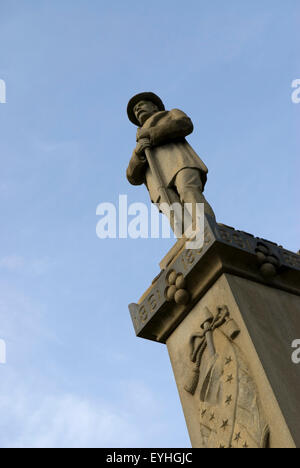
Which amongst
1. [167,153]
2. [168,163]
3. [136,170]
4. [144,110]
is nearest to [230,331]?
[168,163]

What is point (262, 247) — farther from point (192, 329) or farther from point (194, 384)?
point (194, 384)

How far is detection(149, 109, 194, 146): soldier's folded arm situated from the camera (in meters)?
9.54

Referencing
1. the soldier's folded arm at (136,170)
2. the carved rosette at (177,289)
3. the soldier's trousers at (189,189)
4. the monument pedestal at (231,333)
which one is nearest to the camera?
the monument pedestal at (231,333)

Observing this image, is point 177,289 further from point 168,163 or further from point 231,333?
point 168,163

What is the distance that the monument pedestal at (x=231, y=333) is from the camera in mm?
5707

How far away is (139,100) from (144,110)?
383 mm

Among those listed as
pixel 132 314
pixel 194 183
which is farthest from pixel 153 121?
pixel 132 314

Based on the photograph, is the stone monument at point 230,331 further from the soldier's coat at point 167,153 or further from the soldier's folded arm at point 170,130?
the soldier's folded arm at point 170,130

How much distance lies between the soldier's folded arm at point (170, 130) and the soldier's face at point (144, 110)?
0.94 meters

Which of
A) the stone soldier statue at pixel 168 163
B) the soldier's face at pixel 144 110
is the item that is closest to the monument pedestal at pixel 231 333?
the stone soldier statue at pixel 168 163

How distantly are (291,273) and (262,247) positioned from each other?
47cm

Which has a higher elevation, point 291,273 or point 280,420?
point 291,273

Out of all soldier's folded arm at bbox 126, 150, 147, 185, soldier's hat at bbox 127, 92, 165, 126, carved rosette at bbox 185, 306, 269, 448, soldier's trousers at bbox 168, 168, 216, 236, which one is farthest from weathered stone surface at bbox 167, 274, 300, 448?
soldier's hat at bbox 127, 92, 165, 126
